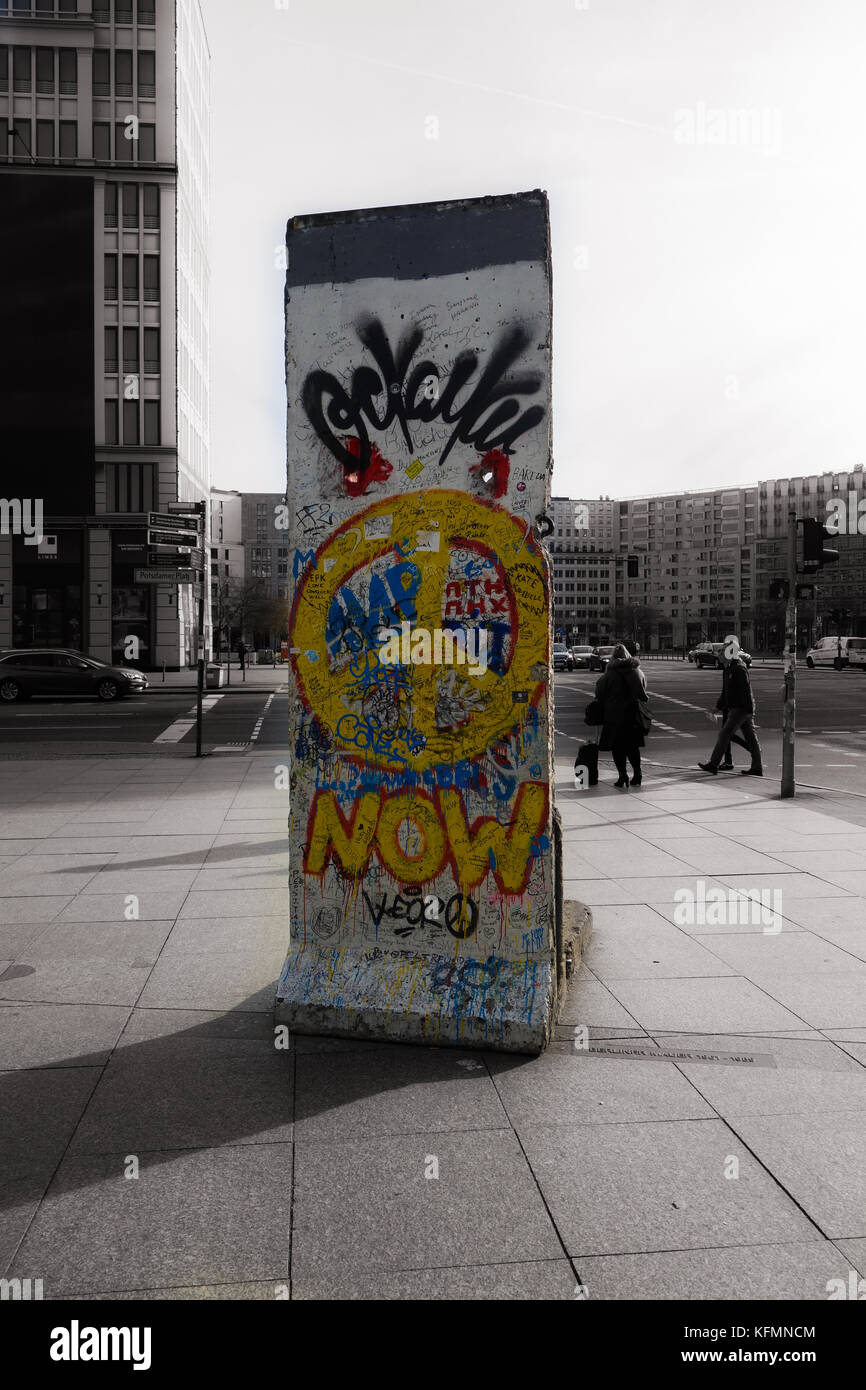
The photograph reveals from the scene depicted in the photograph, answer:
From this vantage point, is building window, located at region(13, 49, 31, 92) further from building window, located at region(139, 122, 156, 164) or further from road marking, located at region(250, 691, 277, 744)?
road marking, located at region(250, 691, 277, 744)

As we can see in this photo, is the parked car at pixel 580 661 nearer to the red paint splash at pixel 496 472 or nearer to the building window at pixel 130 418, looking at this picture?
the building window at pixel 130 418

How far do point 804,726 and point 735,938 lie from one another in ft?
60.1

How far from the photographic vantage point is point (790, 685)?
12.9 m

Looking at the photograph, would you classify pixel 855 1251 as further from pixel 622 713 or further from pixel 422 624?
A: pixel 622 713

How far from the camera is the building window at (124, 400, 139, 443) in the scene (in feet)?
148

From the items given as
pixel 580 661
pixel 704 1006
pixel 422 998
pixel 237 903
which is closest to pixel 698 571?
pixel 580 661

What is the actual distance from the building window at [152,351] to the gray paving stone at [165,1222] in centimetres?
4541

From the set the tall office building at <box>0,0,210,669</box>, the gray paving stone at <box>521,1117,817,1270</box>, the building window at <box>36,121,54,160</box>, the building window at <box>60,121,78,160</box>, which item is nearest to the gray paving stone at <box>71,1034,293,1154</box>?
the gray paving stone at <box>521,1117,817,1270</box>

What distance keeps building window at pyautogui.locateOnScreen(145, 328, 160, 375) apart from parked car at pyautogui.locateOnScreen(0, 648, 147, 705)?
19.1 metres

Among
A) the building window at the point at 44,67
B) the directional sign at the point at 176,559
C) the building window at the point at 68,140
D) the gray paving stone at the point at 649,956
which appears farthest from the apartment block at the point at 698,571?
the gray paving stone at the point at 649,956

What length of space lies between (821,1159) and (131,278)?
47.2m
